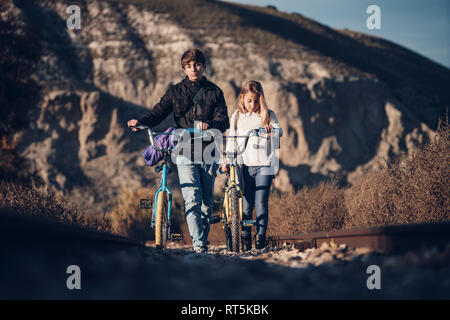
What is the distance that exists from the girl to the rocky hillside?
1902cm

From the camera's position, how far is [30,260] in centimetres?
345

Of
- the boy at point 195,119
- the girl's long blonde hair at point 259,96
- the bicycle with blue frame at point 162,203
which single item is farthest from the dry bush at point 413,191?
the bicycle with blue frame at point 162,203

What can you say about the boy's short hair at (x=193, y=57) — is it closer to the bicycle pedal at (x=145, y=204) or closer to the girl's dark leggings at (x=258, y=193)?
the girl's dark leggings at (x=258, y=193)

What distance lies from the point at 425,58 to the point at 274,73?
119 ft

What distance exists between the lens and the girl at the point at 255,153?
7.72 meters

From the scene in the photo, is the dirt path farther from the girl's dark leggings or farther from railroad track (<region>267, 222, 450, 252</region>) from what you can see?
the girl's dark leggings

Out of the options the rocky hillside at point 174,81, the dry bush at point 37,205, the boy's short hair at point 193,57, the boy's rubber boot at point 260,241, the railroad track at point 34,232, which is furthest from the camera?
the rocky hillside at point 174,81

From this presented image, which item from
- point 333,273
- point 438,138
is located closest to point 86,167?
point 438,138

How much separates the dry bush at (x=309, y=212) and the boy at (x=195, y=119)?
116 inches

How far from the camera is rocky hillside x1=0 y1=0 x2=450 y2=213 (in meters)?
30.4

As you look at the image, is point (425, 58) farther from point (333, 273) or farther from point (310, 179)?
point (333, 273)

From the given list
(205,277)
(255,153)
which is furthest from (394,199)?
(205,277)

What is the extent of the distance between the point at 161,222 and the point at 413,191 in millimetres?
3220

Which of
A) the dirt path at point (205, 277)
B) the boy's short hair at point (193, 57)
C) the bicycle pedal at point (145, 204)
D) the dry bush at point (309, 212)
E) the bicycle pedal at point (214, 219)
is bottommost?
the dirt path at point (205, 277)
